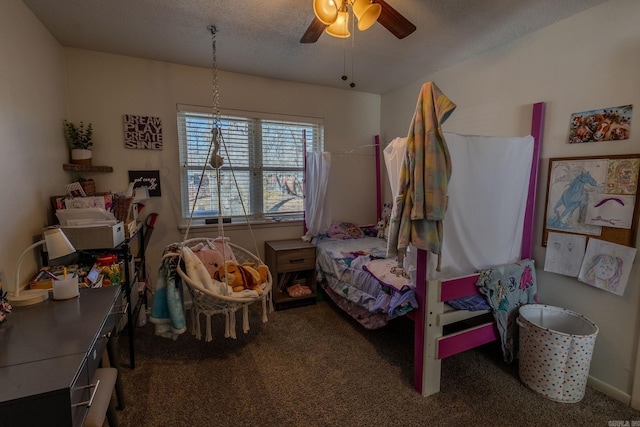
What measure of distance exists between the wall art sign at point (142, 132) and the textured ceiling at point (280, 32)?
1.85 feet

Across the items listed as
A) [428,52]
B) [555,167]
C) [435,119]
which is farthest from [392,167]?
[428,52]

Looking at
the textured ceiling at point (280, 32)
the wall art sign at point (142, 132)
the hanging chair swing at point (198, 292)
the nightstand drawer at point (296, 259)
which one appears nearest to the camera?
the textured ceiling at point (280, 32)

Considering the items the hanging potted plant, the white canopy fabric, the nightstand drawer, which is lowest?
the nightstand drawer

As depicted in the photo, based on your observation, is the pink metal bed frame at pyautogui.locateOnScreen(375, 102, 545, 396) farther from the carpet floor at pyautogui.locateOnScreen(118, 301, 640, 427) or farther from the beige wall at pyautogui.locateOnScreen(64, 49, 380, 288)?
the beige wall at pyautogui.locateOnScreen(64, 49, 380, 288)

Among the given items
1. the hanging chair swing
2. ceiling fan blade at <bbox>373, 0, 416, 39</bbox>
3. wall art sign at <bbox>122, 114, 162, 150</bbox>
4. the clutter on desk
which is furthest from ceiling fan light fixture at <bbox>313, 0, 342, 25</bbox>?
wall art sign at <bbox>122, 114, 162, 150</bbox>

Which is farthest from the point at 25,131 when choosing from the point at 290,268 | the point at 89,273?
the point at 290,268

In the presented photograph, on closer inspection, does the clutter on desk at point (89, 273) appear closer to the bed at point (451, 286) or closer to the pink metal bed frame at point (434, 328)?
the bed at point (451, 286)

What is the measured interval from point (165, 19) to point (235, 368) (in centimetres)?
252

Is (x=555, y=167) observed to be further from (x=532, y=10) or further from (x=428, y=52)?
(x=428, y=52)

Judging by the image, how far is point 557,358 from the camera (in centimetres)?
181

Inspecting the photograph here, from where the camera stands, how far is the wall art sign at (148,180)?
2799 millimetres

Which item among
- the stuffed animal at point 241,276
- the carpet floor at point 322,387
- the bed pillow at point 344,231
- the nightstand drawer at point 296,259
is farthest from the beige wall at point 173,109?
the carpet floor at point 322,387

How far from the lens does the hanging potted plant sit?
2.46 meters

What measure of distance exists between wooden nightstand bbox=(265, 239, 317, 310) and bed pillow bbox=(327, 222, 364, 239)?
0.34 m
